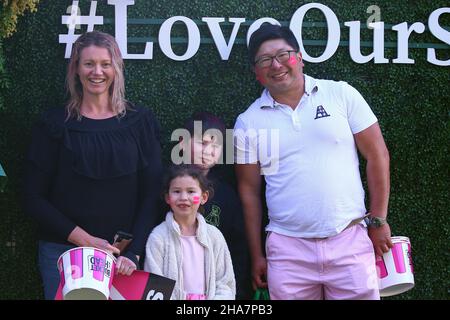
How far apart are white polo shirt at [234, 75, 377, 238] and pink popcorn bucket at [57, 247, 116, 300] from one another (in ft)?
3.28

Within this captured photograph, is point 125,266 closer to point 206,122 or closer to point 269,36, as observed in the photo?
point 206,122

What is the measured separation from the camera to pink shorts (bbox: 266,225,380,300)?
3621mm

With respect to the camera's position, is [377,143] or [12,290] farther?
[12,290]

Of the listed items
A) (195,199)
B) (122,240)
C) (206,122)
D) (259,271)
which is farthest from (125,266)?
(206,122)

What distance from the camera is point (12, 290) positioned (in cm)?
438

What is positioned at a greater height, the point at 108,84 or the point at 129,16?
the point at 129,16

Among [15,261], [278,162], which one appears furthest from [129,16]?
[15,261]

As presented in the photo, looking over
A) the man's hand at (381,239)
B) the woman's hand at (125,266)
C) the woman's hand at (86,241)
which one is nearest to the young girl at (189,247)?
the woman's hand at (125,266)

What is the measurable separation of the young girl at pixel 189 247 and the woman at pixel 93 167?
9cm

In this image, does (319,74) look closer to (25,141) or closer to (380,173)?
(380,173)

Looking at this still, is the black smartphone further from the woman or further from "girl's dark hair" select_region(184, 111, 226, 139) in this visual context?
"girl's dark hair" select_region(184, 111, 226, 139)

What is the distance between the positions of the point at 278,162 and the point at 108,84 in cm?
102

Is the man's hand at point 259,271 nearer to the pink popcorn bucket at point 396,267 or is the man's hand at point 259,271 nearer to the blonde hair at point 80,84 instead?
the pink popcorn bucket at point 396,267

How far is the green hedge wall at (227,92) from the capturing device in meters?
4.31
